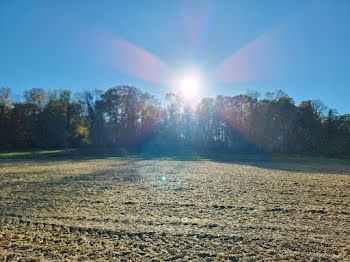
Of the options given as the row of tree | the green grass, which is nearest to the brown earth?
the green grass

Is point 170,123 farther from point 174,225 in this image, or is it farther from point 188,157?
point 174,225

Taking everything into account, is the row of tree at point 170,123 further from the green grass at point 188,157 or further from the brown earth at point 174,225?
the brown earth at point 174,225

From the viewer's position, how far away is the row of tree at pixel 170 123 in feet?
150

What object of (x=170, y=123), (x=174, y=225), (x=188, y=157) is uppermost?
(x=170, y=123)

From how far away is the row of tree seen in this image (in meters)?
45.8

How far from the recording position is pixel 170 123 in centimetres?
5450

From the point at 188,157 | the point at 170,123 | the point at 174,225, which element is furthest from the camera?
the point at 170,123

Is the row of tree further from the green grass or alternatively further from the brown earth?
the brown earth

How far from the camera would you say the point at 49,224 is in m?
5.75

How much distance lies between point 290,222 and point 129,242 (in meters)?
4.51

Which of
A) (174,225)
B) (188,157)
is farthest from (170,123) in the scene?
(174,225)

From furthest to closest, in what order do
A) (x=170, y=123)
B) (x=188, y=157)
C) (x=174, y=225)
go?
(x=170, y=123)
(x=188, y=157)
(x=174, y=225)

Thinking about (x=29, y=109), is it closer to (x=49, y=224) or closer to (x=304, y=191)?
(x=49, y=224)

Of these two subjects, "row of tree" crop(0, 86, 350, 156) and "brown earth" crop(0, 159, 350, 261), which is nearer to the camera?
"brown earth" crop(0, 159, 350, 261)
